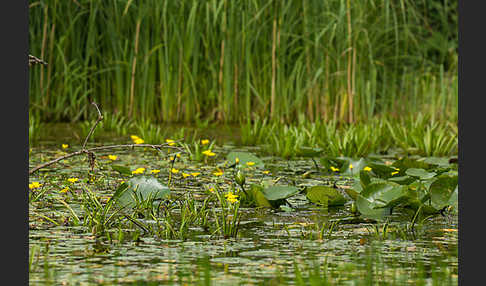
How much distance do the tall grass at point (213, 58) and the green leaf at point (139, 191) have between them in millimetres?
3608

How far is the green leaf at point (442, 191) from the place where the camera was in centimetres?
383

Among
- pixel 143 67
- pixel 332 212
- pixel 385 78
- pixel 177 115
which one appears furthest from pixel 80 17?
pixel 332 212

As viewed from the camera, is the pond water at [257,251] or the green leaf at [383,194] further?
the green leaf at [383,194]

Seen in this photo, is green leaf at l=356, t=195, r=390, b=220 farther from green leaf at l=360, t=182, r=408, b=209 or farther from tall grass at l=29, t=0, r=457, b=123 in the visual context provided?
tall grass at l=29, t=0, r=457, b=123

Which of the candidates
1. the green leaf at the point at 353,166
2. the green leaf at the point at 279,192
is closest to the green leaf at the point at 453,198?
the green leaf at the point at 279,192

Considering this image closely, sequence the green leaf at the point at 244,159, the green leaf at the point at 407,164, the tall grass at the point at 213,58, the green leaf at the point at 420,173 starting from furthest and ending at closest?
the tall grass at the point at 213,58
the green leaf at the point at 244,159
the green leaf at the point at 407,164
the green leaf at the point at 420,173

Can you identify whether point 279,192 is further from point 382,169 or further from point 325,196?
point 382,169

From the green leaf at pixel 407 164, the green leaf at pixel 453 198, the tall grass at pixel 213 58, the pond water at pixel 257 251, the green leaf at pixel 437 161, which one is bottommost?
the pond water at pixel 257 251

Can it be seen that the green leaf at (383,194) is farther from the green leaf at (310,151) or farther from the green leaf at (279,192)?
the green leaf at (310,151)

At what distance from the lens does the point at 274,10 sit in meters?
7.59

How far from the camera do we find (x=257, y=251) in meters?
2.95

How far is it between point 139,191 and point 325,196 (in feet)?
2.92

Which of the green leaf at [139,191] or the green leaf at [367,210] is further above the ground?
the green leaf at [139,191]

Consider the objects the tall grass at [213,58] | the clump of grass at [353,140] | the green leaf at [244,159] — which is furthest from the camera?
the tall grass at [213,58]
